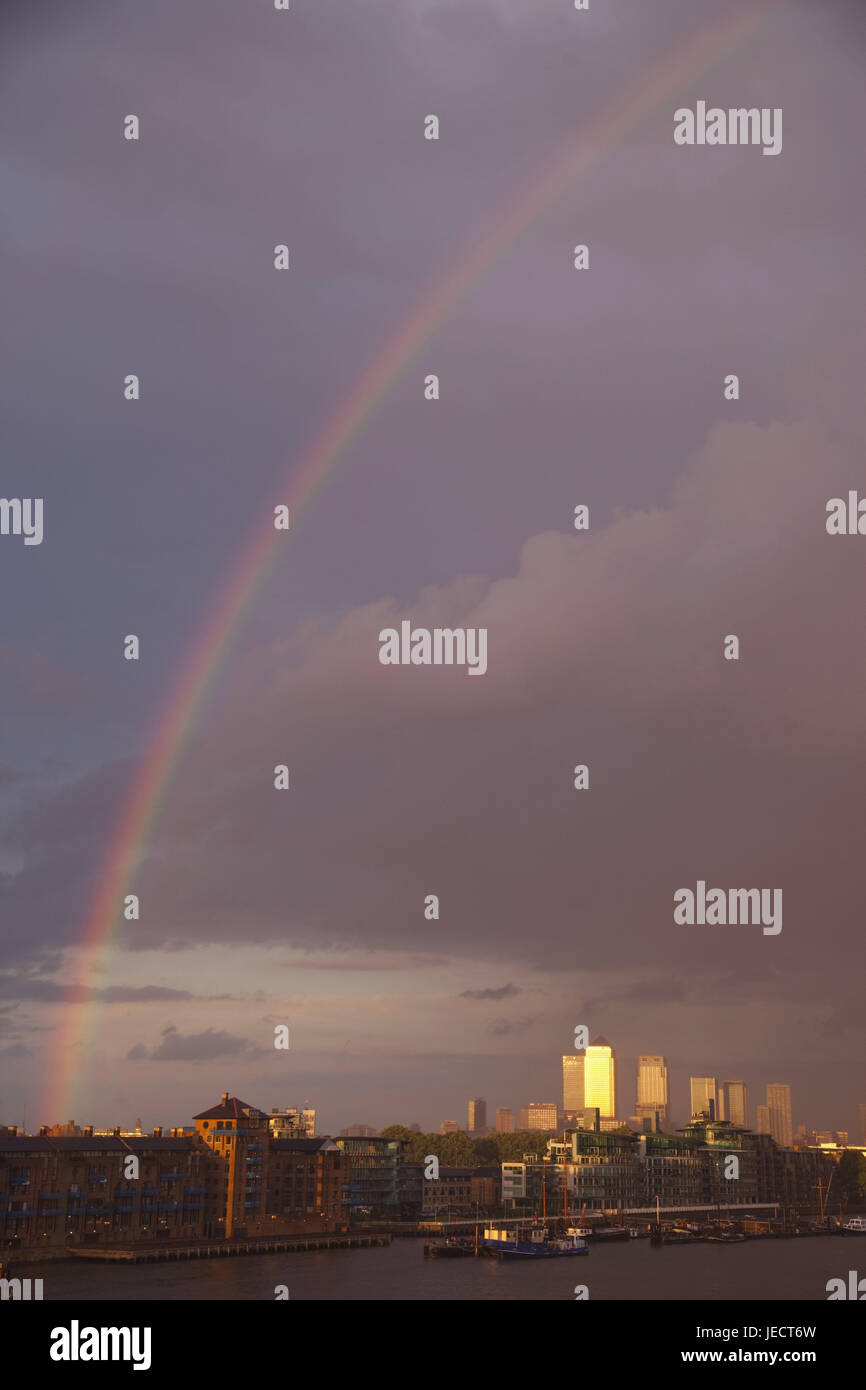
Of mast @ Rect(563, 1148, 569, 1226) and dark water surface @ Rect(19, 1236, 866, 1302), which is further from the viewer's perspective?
mast @ Rect(563, 1148, 569, 1226)

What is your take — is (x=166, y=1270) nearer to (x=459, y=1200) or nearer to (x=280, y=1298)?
(x=280, y=1298)

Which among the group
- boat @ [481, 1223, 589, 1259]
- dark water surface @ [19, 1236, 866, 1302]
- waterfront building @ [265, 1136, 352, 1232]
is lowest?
boat @ [481, 1223, 589, 1259]

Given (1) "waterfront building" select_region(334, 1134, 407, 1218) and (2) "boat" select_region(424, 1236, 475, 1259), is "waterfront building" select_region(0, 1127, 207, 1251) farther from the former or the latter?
(1) "waterfront building" select_region(334, 1134, 407, 1218)

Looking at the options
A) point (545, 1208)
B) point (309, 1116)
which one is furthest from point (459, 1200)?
point (309, 1116)

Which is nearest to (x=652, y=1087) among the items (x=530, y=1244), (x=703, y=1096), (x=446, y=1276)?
(x=703, y=1096)

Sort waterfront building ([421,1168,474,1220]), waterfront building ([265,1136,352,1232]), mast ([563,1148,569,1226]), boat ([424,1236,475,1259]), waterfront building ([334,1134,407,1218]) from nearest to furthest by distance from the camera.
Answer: boat ([424,1236,475,1259]), waterfront building ([265,1136,352,1232]), waterfront building ([334,1134,407,1218]), waterfront building ([421,1168,474,1220]), mast ([563,1148,569,1226])

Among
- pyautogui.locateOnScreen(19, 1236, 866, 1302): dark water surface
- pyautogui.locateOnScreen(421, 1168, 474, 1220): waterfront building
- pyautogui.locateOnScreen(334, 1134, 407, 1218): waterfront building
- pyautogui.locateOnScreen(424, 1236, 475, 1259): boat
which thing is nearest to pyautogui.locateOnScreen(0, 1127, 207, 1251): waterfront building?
pyautogui.locateOnScreen(19, 1236, 866, 1302): dark water surface
